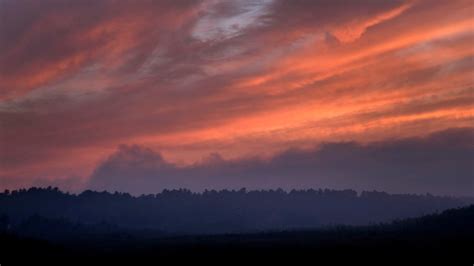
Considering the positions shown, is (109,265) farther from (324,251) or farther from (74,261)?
(324,251)

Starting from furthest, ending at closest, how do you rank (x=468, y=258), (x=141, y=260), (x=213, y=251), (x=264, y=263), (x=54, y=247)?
(x=54, y=247)
(x=213, y=251)
(x=141, y=260)
(x=264, y=263)
(x=468, y=258)

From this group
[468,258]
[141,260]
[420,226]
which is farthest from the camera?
[420,226]

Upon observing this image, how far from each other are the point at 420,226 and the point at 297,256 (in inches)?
3486

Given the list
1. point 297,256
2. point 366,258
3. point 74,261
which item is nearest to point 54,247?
point 74,261

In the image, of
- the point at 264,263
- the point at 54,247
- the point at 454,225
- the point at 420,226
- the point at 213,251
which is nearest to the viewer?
the point at 264,263

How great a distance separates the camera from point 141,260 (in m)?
106

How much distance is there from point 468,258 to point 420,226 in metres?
94.5

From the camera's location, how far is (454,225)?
6250 inches

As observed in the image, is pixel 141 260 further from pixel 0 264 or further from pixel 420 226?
pixel 420 226

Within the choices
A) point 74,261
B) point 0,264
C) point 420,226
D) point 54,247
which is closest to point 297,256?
point 74,261

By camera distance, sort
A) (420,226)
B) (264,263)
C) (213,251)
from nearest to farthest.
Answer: (264,263)
(213,251)
(420,226)

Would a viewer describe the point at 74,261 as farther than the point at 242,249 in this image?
No

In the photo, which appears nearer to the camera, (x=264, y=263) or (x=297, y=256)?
(x=264, y=263)

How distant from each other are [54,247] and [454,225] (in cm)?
10191
